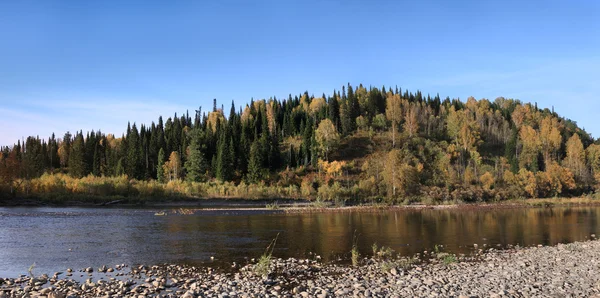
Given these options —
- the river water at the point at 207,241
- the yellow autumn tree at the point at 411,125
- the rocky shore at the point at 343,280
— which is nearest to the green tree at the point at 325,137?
the yellow autumn tree at the point at 411,125

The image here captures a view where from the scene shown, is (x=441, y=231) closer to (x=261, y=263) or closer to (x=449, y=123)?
(x=261, y=263)

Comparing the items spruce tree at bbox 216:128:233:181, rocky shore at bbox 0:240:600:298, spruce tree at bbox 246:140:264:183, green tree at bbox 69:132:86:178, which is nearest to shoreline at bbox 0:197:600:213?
spruce tree at bbox 246:140:264:183

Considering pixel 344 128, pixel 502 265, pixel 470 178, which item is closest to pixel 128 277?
pixel 502 265

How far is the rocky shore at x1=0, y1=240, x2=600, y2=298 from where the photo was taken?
549 inches

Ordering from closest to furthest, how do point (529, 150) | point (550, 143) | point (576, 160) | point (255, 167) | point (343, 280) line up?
1. point (343, 280)
2. point (255, 167)
3. point (576, 160)
4. point (529, 150)
5. point (550, 143)

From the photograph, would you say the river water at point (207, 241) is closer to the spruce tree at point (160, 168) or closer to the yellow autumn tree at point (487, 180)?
the yellow autumn tree at point (487, 180)

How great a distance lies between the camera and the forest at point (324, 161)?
84125 millimetres

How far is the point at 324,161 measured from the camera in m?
104

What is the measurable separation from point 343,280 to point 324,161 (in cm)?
8860

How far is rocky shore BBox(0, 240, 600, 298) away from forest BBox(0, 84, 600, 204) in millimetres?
60302

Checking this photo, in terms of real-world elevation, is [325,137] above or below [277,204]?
above

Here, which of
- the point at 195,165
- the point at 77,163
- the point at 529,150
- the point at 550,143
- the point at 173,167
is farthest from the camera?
the point at 550,143

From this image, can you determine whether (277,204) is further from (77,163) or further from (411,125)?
(411,125)

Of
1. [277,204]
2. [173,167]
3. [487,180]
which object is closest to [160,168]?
[173,167]
